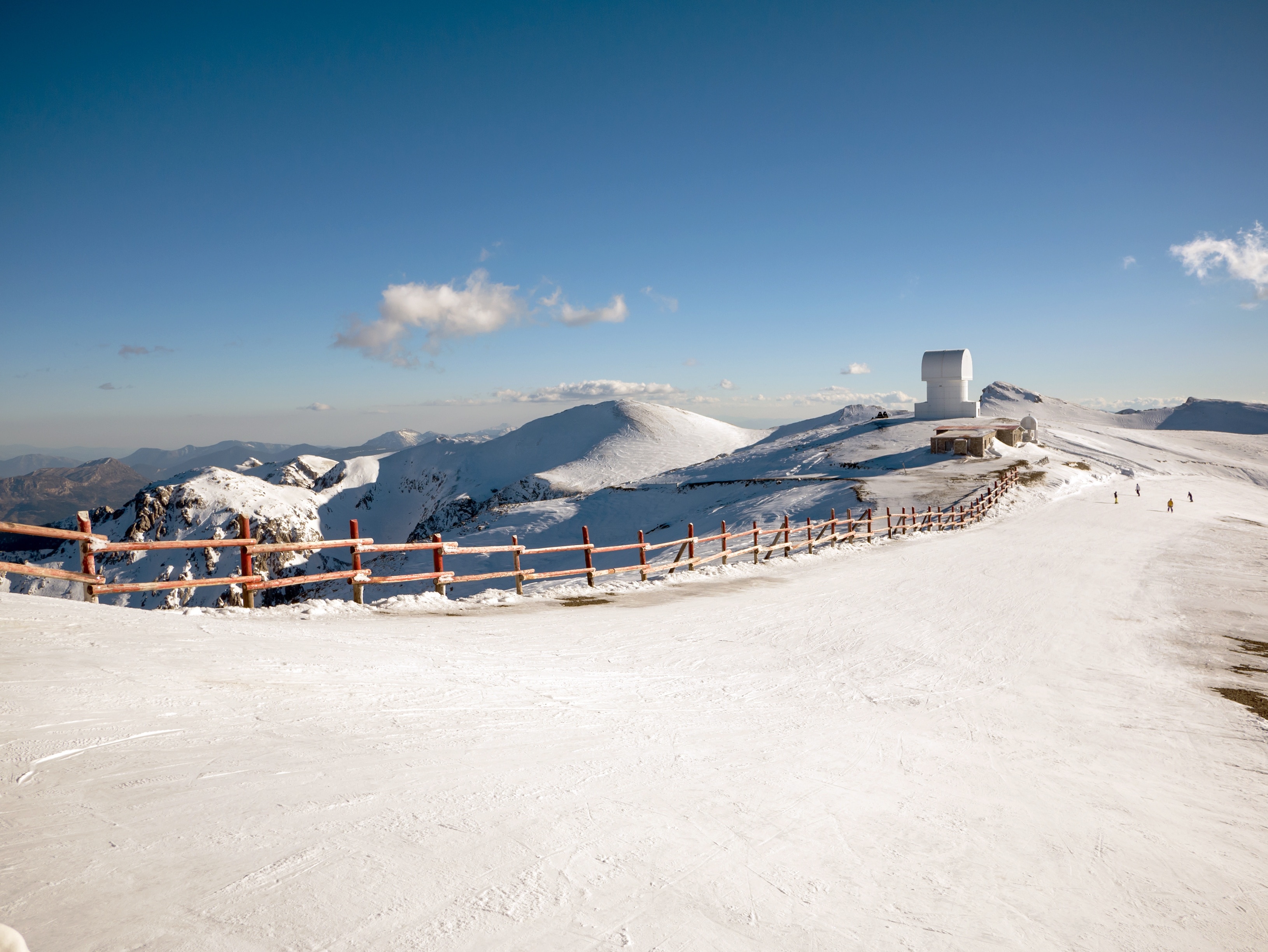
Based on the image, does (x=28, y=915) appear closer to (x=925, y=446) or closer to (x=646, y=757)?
(x=646, y=757)

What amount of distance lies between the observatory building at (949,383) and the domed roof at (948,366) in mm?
44

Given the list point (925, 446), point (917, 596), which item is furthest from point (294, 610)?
point (925, 446)

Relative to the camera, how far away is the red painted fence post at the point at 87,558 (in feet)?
30.3

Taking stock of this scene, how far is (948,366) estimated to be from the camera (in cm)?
7350

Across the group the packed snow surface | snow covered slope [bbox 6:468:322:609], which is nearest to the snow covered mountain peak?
snow covered slope [bbox 6:468:322:609]

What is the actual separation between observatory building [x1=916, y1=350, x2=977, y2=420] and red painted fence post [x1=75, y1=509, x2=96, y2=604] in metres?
78.2

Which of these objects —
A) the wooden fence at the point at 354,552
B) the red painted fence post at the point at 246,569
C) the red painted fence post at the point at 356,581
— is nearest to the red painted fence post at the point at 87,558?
the wooden fence at the point at 354,552

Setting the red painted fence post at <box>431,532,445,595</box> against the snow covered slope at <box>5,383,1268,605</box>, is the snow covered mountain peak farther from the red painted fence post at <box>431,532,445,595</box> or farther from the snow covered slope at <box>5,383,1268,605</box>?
the red painted fence post at <box>431,532,445,595</box>

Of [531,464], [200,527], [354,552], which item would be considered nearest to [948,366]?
[531,464]

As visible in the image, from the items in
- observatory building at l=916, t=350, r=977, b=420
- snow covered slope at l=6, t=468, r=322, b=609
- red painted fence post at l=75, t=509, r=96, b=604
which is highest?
observatory building at l=916, t=350, r=977, b=420

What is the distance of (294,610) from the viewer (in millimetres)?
10836

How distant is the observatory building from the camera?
241 ft

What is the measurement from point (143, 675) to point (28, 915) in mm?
3586

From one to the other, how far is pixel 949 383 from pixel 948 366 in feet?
6.42
